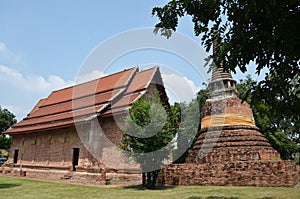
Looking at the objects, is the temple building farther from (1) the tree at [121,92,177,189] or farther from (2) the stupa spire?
(2) the stupa spire

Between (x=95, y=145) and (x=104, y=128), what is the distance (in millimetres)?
1091

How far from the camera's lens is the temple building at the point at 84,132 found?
14.4m

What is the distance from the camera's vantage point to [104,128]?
1529 centimetres

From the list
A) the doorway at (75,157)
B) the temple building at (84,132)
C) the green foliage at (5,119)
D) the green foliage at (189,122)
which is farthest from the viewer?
the green foliage at (5,119)

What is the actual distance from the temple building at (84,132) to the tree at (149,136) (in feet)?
4.37

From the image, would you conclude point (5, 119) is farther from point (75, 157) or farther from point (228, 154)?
point (228, 154)

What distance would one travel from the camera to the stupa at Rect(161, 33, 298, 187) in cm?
1048

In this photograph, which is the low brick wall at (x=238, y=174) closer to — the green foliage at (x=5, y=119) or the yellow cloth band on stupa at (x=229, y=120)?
the yellow cloth band on stupa at (x=229, y=120)

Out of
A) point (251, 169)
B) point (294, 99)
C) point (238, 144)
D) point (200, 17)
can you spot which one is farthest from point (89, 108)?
point (294, 99)

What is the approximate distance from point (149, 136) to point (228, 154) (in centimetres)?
399

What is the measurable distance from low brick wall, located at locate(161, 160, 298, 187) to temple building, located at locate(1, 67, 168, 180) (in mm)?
2658

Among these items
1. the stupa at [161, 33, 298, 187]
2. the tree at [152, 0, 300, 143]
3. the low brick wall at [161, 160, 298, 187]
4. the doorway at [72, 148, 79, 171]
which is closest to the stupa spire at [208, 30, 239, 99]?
the stupa at [161, 33, 298, 187]

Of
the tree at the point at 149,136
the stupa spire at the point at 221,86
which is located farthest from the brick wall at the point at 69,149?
the stupa spire at the point at 221,86

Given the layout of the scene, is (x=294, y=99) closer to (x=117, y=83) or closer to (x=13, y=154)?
(x=117, y=83)
